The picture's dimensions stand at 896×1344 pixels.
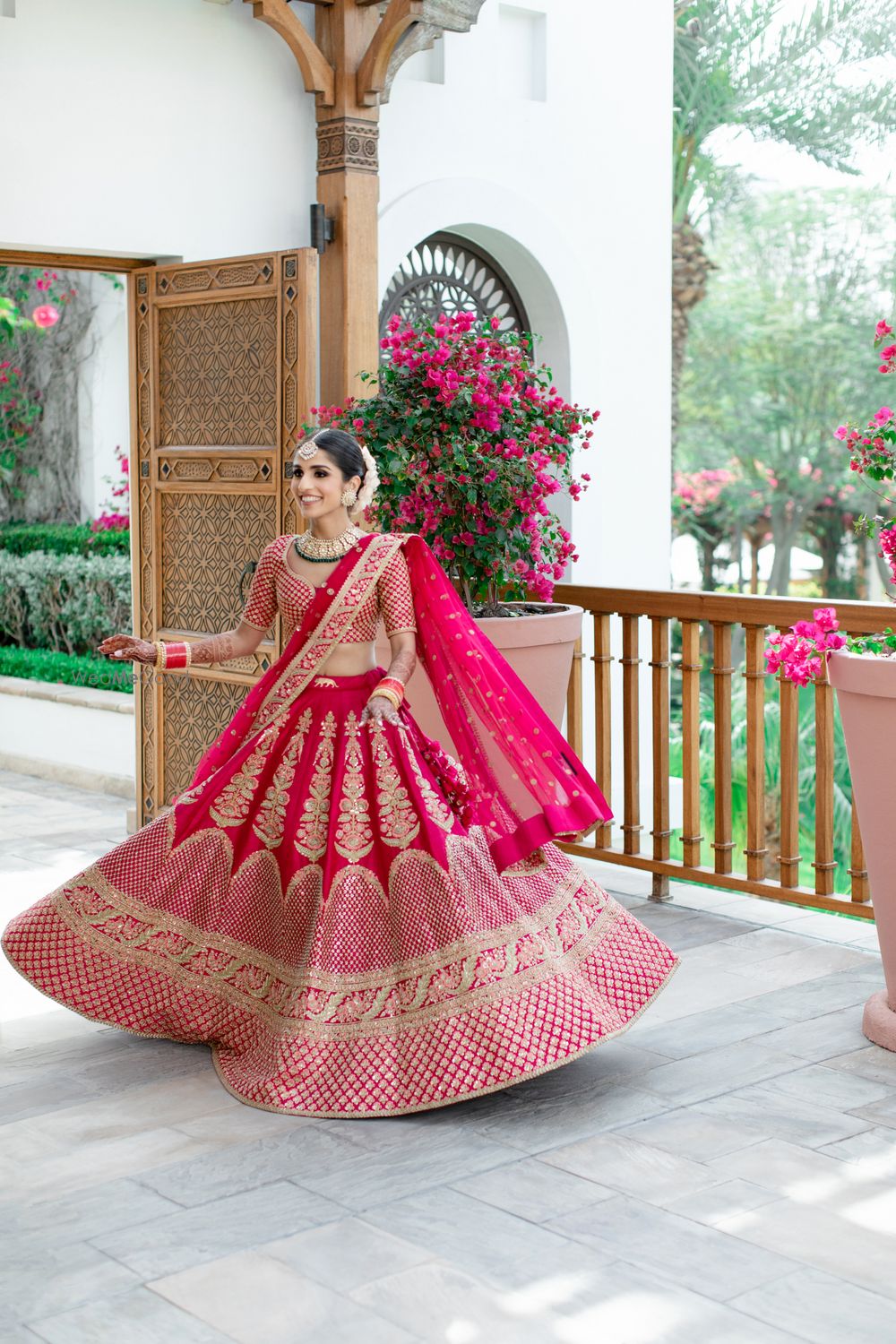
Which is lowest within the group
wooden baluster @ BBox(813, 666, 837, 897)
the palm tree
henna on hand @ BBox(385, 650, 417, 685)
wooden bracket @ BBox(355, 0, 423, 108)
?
wooden baluster @ BBox(813, 666, 837, 897)

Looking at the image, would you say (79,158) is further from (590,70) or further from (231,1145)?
(231,1145)

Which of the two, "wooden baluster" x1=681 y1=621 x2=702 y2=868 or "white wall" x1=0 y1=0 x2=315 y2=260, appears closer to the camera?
"wooden baluster" x1=681 y1=621 x2=702 y2=868

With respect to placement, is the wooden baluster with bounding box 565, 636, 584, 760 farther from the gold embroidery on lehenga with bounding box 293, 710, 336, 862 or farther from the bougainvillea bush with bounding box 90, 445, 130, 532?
the bougainvillea bush with bounding box 90, 445, 130, 532

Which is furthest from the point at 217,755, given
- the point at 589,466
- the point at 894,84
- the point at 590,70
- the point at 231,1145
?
the point at 894,84

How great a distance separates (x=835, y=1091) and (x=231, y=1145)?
50.1 inches

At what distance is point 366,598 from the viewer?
3.71 m

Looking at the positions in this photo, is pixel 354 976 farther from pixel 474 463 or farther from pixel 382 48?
pixel 382 48

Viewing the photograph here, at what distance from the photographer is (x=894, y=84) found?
50.1 ft

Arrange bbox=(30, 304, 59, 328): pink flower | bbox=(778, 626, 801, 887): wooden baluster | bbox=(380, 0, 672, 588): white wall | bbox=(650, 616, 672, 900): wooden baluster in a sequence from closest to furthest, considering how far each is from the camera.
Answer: bbox=(778, 626, 801, 887): wooden baluster
bbox=(650, 616, 672, 900): wooden baluster
bbox=(380, 0, 672, 588): white wall
bbox=(30, 304, 59, 328): pink flower

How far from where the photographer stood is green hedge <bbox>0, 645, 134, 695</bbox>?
8.60 m

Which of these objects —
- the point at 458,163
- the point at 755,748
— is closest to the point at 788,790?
the point at 755,748

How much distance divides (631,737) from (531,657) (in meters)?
0.50

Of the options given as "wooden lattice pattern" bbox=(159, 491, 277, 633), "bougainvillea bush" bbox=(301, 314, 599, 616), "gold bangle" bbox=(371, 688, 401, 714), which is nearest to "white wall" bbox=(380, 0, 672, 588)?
"wooden lattice pattern" bbox=(159, 491, 277, 633)

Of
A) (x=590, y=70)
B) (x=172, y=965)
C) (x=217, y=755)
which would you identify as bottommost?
(x=172, y=965)
